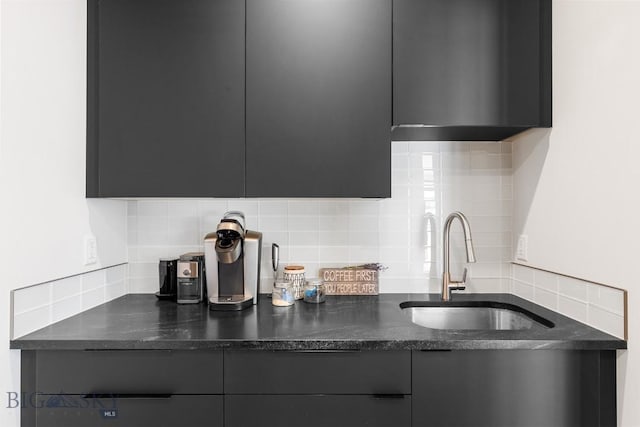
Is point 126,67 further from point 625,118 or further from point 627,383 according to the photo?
point 627,383

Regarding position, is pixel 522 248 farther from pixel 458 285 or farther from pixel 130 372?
pixel 130 372

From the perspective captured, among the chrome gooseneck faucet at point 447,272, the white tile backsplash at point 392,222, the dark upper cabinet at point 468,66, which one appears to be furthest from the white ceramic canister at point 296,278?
the dark upper cabinet at point 468,66

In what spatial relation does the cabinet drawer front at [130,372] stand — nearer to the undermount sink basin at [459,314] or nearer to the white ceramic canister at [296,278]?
the white ceramic canister at [296,278]

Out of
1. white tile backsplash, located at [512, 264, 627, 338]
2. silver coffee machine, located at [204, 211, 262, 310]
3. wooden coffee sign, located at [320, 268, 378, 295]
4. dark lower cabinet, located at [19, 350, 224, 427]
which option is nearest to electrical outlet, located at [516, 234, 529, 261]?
white tile backsplash, located at [512, 264, 627, 338]

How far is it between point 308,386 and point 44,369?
80cm

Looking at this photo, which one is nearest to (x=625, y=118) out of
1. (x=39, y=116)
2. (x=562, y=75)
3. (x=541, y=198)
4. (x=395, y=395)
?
(x=562, y=75)

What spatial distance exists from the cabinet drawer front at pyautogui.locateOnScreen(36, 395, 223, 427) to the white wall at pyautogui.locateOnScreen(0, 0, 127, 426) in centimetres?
20

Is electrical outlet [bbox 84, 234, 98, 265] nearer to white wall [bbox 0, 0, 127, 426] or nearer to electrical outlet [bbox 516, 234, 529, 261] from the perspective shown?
white wall [bbox 0, 0, 127, 426]

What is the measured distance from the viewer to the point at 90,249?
1.59 metres

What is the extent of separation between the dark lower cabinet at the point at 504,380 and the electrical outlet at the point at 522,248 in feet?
1.84

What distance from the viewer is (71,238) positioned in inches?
57.7

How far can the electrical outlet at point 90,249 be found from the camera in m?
1.56

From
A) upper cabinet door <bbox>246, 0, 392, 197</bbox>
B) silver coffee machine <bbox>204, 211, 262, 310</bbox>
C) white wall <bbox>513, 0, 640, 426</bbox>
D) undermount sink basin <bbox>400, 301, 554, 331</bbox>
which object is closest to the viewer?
white wall <bbox>513, 0, 640, 426</bbox>

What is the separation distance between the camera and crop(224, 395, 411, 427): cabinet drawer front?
1.25 m
